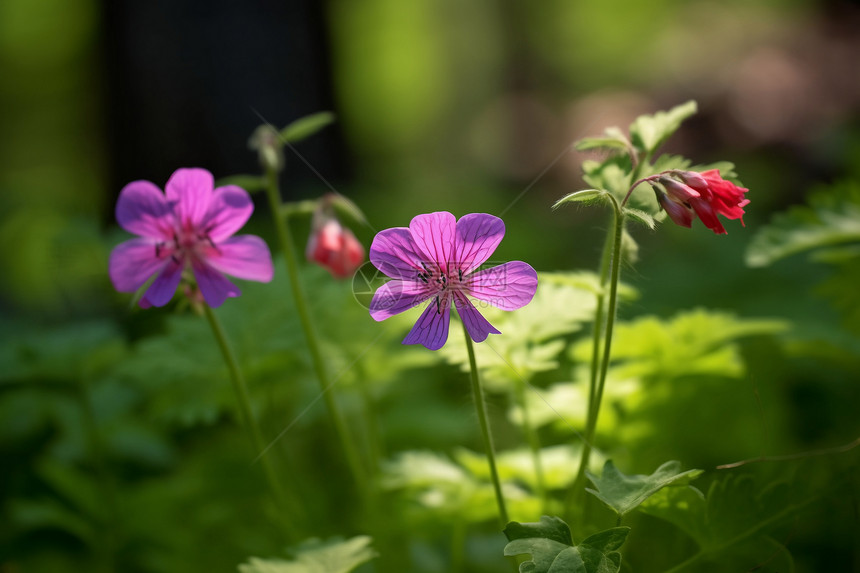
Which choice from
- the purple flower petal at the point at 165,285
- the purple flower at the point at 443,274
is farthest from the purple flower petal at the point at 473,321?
the purple flower petal at the point at 165,285

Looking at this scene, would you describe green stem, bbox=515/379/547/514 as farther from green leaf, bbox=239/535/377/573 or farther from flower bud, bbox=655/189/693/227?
flower bud, bbox=655/189/693/227

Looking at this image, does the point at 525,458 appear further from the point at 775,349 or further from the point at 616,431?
the point at 775,349

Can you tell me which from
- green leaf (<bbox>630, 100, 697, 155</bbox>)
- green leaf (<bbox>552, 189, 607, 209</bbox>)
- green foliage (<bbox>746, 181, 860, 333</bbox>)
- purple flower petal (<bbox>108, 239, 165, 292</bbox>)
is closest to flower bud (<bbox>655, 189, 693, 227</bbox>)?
green leaf (<bbox>552, 189, 607, 209</bbox>)

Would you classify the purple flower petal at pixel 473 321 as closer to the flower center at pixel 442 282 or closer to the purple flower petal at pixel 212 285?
the flower center at pixel 442 282

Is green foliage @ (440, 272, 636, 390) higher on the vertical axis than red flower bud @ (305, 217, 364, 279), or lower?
lower

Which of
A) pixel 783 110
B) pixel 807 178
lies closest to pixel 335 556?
pixel 807 178
